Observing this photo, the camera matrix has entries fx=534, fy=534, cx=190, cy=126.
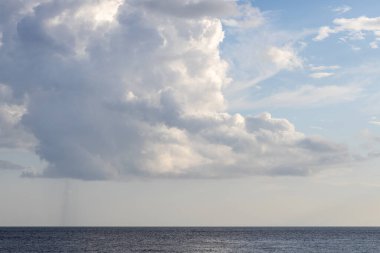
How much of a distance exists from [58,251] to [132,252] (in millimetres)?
17207

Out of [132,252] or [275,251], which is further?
[275,251]

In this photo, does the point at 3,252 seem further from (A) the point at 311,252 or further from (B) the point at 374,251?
(B) the point at 374,251

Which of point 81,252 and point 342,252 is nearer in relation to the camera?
point 81,252

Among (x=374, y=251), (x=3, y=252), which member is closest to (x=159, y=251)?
(x=3, y=252)

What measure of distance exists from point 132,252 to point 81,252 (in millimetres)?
10890

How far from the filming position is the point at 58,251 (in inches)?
4700

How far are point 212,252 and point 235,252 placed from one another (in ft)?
18.1

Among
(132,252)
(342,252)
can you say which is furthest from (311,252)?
(132,252)

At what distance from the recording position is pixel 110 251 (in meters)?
118

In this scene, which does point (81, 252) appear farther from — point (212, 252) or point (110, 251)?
point (212, 252)

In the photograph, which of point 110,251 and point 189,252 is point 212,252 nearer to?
point 189,252

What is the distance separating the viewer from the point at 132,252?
381ft

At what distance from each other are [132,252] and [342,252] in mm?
47821

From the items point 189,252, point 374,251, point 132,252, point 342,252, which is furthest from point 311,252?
point 132,252
